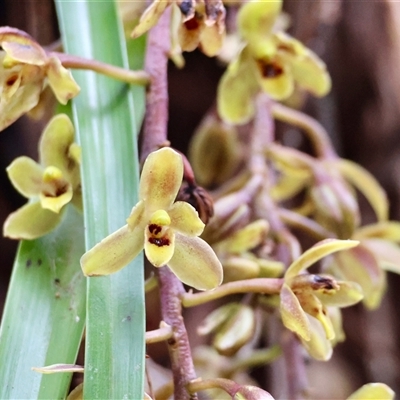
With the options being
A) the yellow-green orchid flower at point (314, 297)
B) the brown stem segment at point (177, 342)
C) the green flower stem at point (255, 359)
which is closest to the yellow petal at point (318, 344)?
the yellow-green orchid flower at point (314, 297)

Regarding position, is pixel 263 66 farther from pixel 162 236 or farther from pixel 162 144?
pixel 162 236

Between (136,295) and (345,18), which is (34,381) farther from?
(345,18)

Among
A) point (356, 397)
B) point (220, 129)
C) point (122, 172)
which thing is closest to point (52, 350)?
point (122, 172)

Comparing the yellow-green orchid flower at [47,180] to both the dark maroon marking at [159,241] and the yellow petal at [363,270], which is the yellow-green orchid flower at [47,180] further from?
the yellow petal at [363,270]

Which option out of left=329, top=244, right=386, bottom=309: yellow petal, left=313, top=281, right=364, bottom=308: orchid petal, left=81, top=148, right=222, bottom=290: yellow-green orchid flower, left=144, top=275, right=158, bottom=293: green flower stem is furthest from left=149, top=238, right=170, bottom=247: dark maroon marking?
left=329, top=244, right=386, bottom=309: yellow petal

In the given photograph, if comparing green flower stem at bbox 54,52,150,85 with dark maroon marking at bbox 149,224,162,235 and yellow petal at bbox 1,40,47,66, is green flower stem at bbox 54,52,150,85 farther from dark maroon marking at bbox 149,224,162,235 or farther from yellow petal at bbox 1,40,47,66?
dark maroon marking at bbox 149,224,162,235

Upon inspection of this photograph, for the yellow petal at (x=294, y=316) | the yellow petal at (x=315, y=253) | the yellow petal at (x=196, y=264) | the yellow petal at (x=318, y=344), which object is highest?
the yellow petal at (x=196, y=264)
